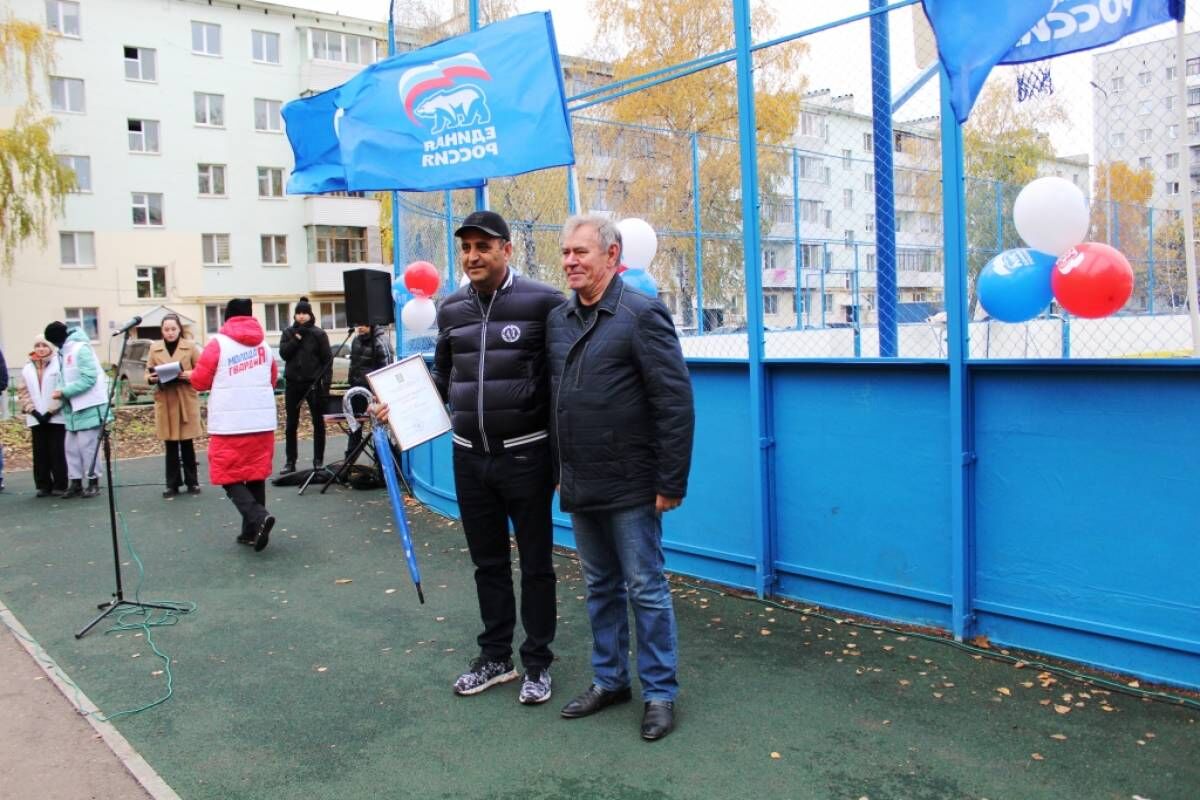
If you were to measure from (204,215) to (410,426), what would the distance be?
119 ft

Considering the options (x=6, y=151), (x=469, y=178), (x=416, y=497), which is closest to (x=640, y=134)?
(x=416, y=497)

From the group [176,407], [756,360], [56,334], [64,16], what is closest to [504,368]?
[756,360]

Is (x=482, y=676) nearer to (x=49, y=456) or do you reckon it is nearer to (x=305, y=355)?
(x=305, y=355)

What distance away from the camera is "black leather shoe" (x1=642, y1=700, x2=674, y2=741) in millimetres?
3566

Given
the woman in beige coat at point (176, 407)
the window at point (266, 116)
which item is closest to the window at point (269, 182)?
the window at point (266, 116)

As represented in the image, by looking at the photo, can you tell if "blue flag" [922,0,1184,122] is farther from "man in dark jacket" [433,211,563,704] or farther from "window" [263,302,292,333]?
"window" [263,302,292,333]

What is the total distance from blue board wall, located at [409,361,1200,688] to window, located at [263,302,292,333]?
36.2 metres

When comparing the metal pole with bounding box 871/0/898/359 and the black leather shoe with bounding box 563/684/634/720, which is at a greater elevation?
the metal pole with bounding box 871/0/898/359

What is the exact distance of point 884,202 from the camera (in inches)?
218

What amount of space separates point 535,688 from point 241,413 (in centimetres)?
380

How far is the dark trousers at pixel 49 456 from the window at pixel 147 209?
29.3 m

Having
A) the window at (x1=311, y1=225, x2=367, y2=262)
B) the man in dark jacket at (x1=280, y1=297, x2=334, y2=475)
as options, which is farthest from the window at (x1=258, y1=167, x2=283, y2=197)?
the man in dark jacket at (x1=280, y1=297, x2=334, y2=475)

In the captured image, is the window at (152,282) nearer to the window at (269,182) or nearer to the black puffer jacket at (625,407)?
the window at (269,182)

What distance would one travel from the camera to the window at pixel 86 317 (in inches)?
1351
